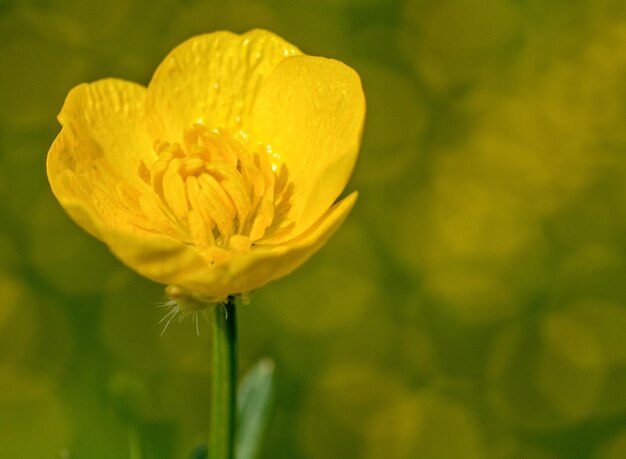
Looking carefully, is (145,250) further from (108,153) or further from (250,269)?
(108,153)

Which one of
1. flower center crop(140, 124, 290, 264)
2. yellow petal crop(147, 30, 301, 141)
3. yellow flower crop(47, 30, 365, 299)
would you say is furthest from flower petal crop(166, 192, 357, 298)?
yellow petal crop(147, 30, 301, 141)

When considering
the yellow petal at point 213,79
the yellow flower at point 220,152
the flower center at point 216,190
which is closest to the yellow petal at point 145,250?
the yellow flower at point 220,152

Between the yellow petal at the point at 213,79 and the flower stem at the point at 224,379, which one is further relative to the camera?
the yellow petal at the point at 213,79

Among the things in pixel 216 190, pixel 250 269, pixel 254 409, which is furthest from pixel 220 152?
pixel 254 409

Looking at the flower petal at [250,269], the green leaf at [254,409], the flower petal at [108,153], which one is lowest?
the green leaf at [254,409]

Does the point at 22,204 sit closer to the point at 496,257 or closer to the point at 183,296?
the point at 496,257

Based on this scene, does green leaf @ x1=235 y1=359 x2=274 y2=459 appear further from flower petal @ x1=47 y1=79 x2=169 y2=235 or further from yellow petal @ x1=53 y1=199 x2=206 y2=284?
yellow petal @ x1=53 y1=199 x2=206 y2=284

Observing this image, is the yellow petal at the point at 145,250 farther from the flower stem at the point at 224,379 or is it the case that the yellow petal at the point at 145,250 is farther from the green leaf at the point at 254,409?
the green leaf at the point at 254,409
